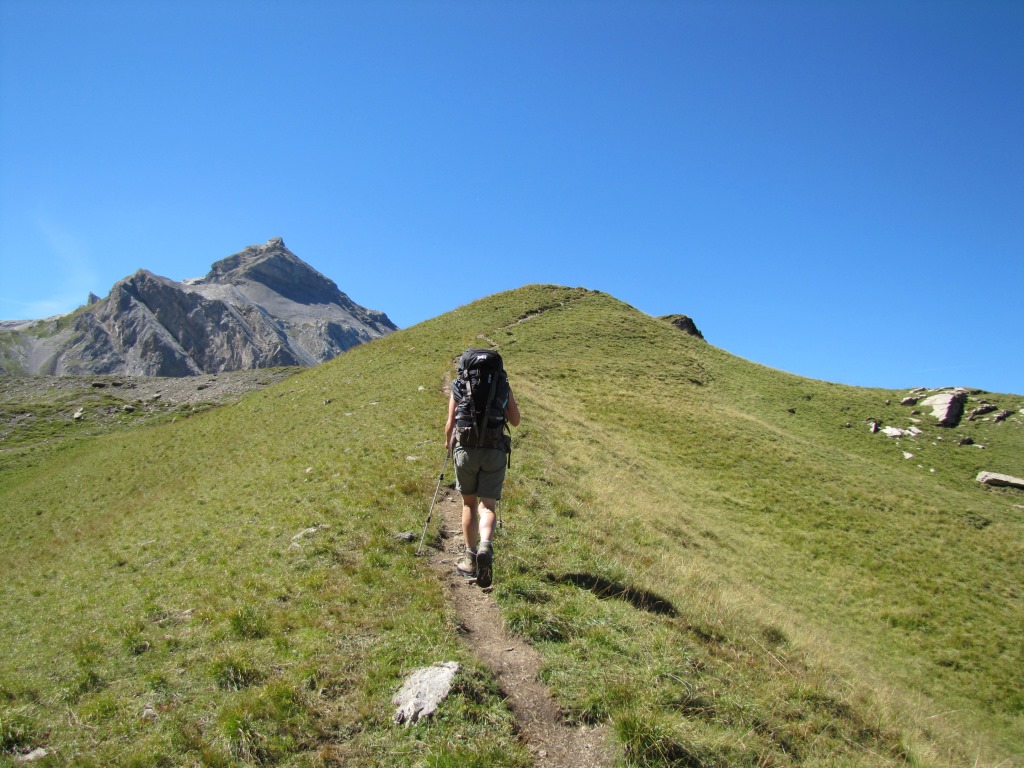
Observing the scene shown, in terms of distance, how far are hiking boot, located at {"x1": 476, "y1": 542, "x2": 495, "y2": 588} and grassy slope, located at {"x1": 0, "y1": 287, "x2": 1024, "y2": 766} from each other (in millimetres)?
582

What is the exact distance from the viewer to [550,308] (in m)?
64.4

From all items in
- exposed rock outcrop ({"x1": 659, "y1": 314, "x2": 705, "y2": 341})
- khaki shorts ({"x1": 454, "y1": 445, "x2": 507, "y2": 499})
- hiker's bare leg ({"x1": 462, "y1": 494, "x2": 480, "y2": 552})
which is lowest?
hiker's bare leg ({"x1": 462, "y1": 494, "x2": 480, "y2": 552})

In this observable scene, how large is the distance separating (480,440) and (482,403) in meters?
0.63

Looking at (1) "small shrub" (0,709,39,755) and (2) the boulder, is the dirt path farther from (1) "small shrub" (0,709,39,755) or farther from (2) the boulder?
(2) the boulder

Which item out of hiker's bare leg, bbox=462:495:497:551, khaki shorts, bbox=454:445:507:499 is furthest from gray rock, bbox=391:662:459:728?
khaki shorts, bbox=454:445:507:499

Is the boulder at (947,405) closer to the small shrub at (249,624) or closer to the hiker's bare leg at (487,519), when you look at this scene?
the hiker's bare leg at (487,519)

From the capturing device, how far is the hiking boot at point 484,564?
8.94 m

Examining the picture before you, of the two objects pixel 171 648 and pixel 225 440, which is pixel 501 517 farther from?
pixel 225 440

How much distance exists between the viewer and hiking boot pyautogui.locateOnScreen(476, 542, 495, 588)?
8.94 meters

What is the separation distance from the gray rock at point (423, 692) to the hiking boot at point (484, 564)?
2058mm

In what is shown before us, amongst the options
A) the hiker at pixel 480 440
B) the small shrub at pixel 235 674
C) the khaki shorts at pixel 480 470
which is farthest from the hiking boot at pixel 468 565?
the small shrub at pixel 235 674

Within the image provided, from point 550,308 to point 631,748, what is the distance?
197ft

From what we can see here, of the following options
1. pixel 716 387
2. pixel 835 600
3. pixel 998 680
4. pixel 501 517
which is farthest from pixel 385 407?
pixel 716 387

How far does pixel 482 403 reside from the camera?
927cm
